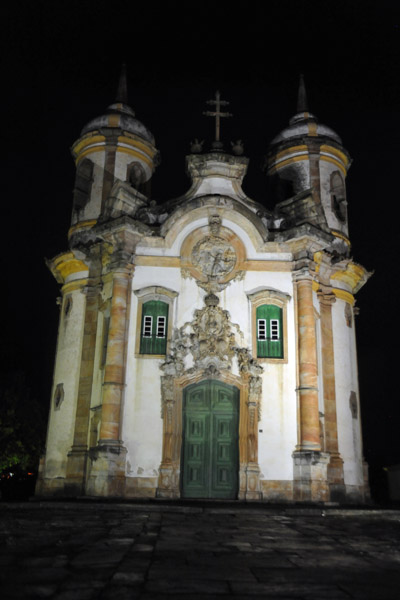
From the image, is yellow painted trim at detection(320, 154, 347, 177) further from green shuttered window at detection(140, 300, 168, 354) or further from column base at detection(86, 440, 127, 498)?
column base at detection(86, 440, 127, 498)

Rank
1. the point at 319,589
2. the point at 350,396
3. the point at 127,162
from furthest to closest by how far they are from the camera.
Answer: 1. the point at 127,162
2. the point at 350,396
3. the point at 319,589

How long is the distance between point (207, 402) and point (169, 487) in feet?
9.23

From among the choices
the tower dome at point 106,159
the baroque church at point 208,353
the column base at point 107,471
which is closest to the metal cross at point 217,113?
the baroque church at point 208,353

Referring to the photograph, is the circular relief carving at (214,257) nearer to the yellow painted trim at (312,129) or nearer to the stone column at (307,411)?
the stone column at (307,411)

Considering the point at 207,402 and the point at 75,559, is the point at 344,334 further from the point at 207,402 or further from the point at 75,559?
the point at 75,559

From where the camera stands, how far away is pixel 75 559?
17.8 ft

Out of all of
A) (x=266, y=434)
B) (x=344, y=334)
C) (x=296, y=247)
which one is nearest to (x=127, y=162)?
(x=296, y=247)

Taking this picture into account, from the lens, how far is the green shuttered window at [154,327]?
61.4ft

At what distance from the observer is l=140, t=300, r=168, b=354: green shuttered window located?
18703 mm

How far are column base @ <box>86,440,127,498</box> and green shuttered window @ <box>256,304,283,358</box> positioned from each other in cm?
544

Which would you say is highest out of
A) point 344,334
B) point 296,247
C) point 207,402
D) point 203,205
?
point 203,205

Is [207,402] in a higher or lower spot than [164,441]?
higher

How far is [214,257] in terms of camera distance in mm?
19609

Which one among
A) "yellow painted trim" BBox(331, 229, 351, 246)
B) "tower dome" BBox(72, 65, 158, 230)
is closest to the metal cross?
"tower dome" BBox(72, 65, 158, 230)
